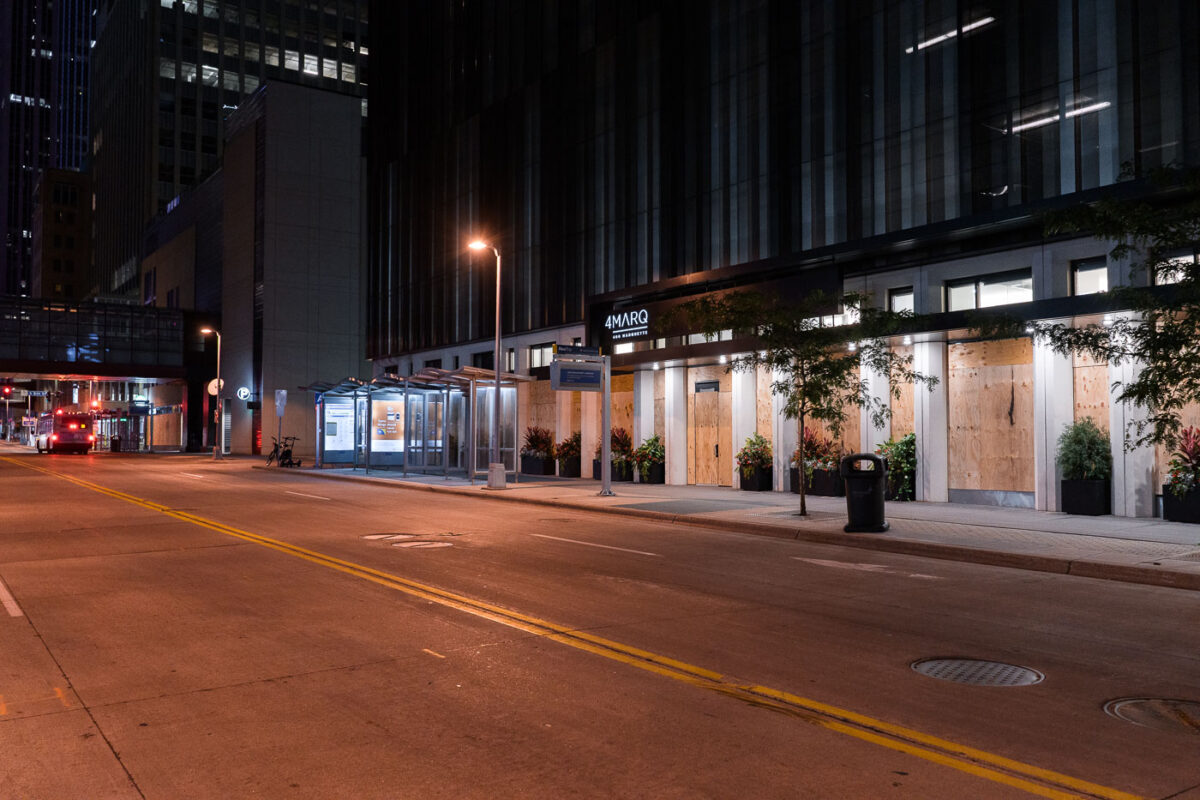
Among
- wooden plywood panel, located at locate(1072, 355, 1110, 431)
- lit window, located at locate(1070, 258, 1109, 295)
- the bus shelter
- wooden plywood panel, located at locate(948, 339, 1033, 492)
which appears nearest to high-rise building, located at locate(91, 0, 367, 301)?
the bus shelter

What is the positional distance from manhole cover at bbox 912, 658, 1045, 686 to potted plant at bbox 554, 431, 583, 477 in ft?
84.8

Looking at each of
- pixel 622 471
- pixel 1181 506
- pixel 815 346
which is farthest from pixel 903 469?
pixel 622 471

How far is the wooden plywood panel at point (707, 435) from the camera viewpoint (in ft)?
90.8

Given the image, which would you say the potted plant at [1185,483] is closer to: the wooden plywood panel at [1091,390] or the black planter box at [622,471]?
the wooden plywood panel at [1091,390]

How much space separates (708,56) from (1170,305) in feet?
63.3

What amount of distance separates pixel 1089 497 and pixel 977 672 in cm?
1319

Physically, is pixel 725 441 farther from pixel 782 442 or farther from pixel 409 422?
pixel 409 422

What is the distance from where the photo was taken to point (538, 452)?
115 feet

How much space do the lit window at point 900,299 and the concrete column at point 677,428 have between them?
303 inches

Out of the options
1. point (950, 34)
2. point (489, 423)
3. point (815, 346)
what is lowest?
point (489, 423)

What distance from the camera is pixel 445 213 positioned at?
42531mm

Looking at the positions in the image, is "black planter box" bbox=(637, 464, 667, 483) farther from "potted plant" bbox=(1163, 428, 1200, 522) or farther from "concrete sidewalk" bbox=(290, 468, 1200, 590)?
"potted plant" bbox=(1163, 428, 1200, 522)

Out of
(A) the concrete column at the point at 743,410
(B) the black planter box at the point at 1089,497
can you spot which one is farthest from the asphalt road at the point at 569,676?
(A) the concrete column at the point at 743,410

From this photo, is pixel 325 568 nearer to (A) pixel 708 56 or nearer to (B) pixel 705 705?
(B) pixel 705 705
